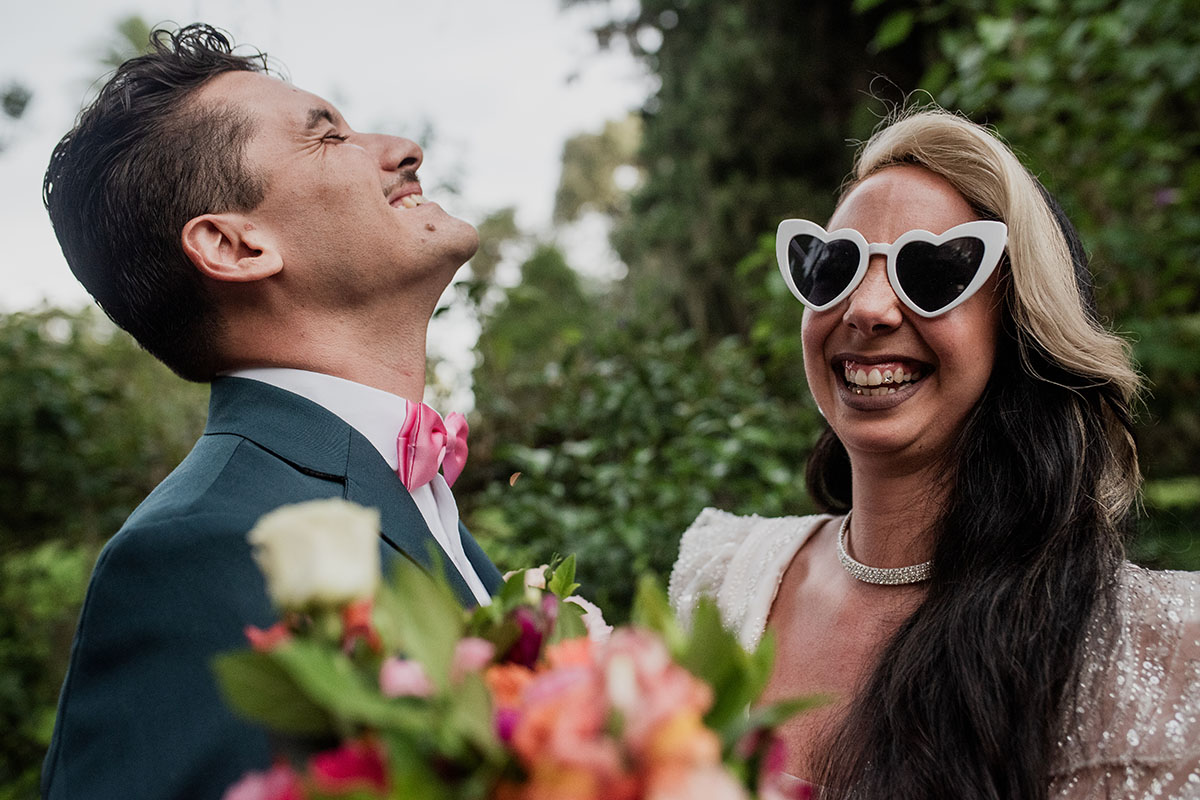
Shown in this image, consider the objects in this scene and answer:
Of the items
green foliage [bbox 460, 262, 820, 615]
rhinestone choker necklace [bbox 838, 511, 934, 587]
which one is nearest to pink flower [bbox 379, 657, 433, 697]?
rhinestone choker necklace [bbox 838, 511, 934, 587]

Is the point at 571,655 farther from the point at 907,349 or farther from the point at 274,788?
the point at 907,349

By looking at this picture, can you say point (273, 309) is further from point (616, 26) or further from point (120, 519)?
point (616, 26)

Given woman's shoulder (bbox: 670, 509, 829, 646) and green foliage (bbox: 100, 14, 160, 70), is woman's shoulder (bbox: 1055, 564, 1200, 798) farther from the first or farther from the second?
green foliage (bbox: 100, 14, 160, 70)

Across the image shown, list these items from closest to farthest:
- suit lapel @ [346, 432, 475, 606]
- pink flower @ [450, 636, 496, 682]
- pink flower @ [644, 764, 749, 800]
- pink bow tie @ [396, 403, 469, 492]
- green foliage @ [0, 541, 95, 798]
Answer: pink flower @ [644, 764, 749, 800]
pink flower @ [450, 636, 496, 682]
suit lapel @ [346, 432, 475, 606]
pink bow tie @ [396, 403, 469, 492]
green foliage @ [0, 541, 95, 798]

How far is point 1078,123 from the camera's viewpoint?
3605 mm

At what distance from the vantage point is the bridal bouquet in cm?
56

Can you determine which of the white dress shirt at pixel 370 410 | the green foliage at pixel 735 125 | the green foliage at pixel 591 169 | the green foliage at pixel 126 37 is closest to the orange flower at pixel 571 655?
the white dress shirt at pixel 370 410

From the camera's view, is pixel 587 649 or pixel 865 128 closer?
pixel 587 649

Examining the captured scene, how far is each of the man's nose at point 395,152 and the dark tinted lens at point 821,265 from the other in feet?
3.32

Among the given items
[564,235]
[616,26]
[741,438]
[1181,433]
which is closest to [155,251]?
[741,438]

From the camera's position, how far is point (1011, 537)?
1.86 meters

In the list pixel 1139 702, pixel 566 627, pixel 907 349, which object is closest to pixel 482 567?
pixel 907 349

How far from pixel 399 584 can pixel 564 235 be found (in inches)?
1292

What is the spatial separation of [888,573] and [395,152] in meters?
1.64
